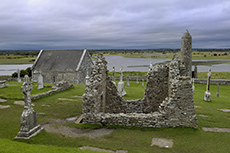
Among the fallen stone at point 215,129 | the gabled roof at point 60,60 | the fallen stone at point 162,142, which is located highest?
the gabled roof at point 60,60

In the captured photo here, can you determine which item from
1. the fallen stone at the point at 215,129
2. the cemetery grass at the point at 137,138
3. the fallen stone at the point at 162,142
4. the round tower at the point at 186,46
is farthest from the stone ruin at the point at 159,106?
the round tower at the point at 186,46

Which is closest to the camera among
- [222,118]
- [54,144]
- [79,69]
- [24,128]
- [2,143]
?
[2,143]

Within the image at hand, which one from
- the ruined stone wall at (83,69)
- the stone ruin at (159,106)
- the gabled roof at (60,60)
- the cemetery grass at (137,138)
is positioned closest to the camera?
the cemetery grass at (137,138)

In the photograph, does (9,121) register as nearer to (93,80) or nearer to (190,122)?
(93,80)

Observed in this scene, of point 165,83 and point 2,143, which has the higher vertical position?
point 165,83

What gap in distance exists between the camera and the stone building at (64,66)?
33.7m

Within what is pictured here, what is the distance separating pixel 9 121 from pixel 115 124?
6461 mm

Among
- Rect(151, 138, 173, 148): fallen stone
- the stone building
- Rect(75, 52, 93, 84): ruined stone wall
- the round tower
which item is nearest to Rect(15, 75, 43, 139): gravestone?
Rect(151, 138, 173, 148): fallen stone

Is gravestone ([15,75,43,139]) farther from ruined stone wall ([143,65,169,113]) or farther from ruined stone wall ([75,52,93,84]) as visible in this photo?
ruined stone wall ([75,52,93,84])

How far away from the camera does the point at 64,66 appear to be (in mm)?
34375

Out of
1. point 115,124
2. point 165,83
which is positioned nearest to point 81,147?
point 115,124

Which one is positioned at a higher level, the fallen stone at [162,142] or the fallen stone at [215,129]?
the fallen stone at [215,129]

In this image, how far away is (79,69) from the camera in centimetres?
3334

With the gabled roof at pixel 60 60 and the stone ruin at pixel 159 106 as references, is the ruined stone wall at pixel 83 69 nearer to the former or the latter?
the gabled roof at pixel 60 60
